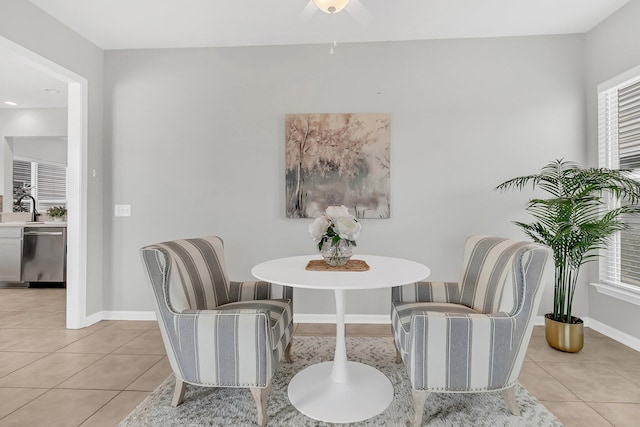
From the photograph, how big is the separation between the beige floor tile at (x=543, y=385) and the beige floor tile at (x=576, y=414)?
5cm

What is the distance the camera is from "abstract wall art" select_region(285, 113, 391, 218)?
120 inches

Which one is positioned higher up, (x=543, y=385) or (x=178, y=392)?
(x=178, y=392)

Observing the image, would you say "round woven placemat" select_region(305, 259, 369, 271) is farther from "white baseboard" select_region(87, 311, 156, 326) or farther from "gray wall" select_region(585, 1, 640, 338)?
"gray wall" select_region(585, 1, 640, 338)

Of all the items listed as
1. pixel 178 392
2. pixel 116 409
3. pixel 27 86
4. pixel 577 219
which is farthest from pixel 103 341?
pixel 577 219

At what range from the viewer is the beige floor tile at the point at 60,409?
1651 millimetres

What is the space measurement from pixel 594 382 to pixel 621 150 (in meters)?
1.90

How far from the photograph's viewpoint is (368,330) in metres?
2.93

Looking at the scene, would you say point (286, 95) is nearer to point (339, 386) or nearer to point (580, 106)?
point (339, 386)

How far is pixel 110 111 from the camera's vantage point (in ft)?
10.7

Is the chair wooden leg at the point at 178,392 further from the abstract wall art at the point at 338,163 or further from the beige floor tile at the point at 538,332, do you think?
the beige floor tile at the point at 538,332

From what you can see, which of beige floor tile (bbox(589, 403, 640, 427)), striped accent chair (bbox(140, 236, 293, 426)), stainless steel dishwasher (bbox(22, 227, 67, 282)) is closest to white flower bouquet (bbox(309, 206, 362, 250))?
striped accent chair (bbox(140, 236, 293, 426))

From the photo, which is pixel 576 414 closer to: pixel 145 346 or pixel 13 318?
pixel 145 346

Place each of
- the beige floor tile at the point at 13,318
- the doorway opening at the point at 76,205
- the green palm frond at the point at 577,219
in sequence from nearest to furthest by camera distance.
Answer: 1. the green palm frond at the point at 577,219
2. the doorway opening at the point at 76,205
3. the beige floor tile at the point at 13,318

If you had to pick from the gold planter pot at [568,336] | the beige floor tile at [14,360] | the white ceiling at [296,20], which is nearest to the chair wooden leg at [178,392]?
the beige floor tile at [14,360]
